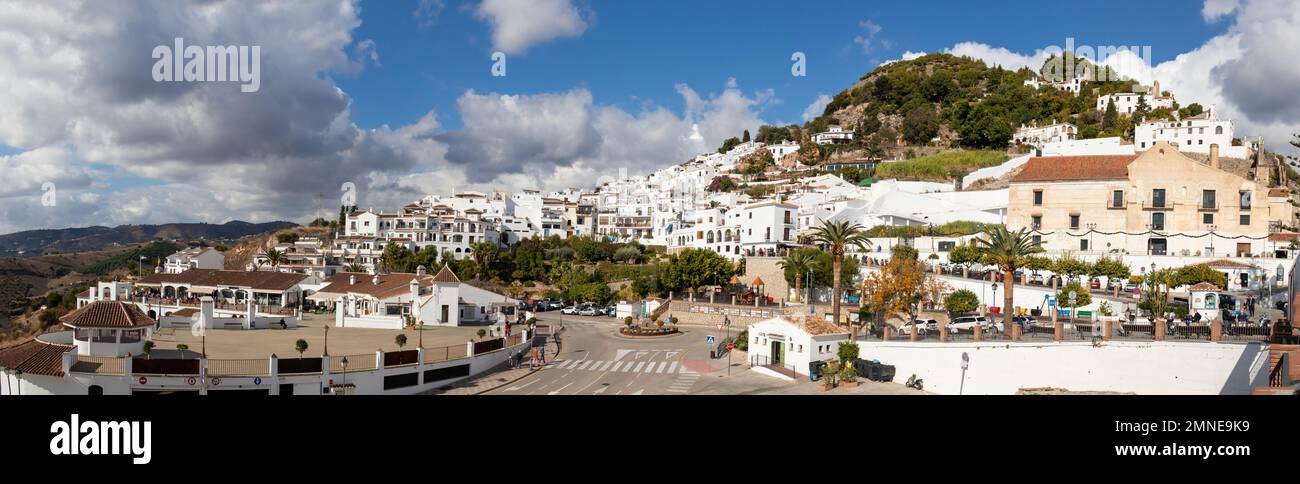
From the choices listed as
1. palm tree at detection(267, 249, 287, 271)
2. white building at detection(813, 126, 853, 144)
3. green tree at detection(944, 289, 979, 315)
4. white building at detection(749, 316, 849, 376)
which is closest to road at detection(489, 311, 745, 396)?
white building at detection(749, 316, 849, 376)

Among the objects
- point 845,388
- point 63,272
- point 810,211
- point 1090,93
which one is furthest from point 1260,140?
point 63,272

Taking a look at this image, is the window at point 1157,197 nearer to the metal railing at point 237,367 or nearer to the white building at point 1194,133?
the white building at point 1194,133

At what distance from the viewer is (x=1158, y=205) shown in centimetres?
5319

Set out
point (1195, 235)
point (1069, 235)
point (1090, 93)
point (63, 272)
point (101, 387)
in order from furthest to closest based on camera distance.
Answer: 1. point (63, 272)
2. point (1090, 93)
3. point (1069, 235)
4. point (1195, 235)
5. point (101, 387)

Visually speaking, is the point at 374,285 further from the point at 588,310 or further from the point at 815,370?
the point at 815,370

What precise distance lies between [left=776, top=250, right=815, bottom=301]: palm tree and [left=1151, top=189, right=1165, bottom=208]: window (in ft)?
85.1

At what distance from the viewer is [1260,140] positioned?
3059 inches

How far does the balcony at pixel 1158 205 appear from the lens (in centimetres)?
5284

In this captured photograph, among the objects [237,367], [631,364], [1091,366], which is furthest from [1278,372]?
[237,367]

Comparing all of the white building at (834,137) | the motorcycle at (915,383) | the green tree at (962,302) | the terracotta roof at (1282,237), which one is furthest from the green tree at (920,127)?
the motorcycle at (915,383)

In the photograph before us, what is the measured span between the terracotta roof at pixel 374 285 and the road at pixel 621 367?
1163 centimetres

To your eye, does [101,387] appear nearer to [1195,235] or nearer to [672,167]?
[1195,235]
